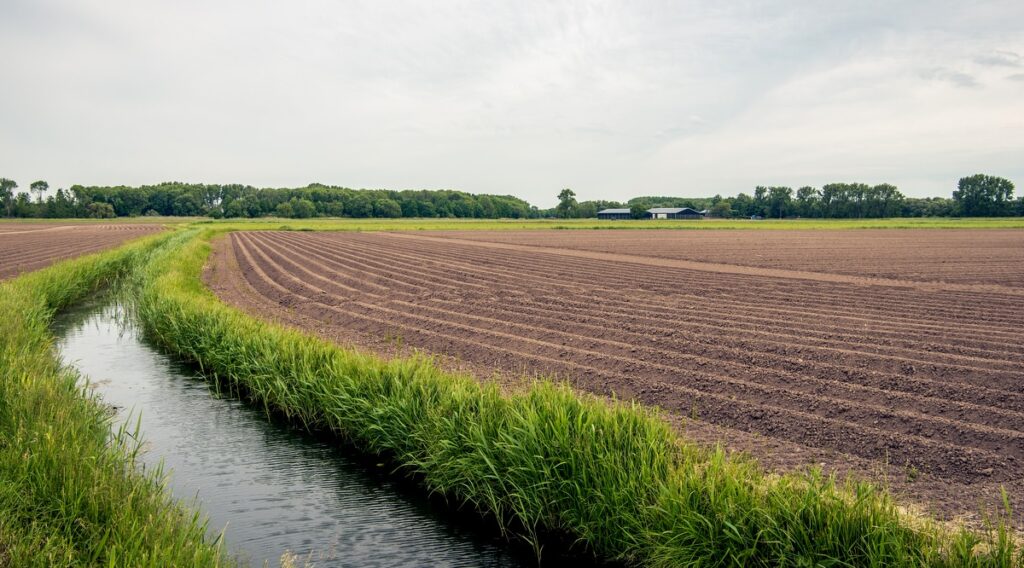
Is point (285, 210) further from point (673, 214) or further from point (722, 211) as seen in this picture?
point (722, 211)

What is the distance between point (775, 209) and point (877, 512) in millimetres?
177329

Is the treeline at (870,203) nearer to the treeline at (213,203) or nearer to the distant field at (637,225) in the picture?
the distant field at (637,225)

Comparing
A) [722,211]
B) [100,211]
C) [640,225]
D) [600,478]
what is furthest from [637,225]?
[100,211]

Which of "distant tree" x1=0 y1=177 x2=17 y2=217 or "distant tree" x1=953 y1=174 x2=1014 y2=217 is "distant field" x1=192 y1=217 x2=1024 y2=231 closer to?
"distant tree" x1=953 y1=174 x2=1014 y2=217

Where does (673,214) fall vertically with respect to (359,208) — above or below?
below

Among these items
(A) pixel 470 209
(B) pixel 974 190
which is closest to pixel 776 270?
(B) pixel 974 190

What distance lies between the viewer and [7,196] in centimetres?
15450

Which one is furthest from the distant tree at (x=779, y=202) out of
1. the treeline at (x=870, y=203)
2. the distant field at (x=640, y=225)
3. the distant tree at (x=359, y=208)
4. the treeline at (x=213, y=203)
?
the distant tree at (x=359, y=208)

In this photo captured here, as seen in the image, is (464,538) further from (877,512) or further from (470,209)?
(470,209)

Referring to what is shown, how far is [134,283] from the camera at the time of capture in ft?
88.2

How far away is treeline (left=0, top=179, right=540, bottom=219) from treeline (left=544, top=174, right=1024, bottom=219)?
5865cm

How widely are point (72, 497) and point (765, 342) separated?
11.6 m

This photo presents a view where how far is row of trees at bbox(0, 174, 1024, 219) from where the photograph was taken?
468 feet

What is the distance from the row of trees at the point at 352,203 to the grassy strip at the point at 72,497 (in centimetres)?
15858
